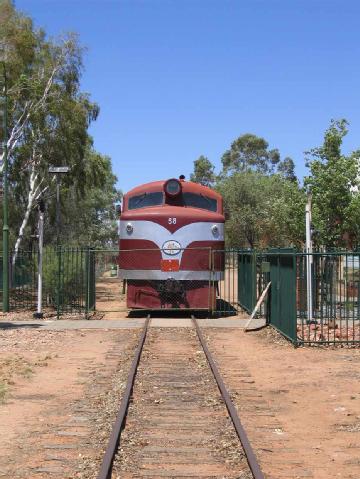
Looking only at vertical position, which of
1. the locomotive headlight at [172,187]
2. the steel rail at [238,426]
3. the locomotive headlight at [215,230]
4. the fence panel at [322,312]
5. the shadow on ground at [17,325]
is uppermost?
the locomotive headlight at [172,187]

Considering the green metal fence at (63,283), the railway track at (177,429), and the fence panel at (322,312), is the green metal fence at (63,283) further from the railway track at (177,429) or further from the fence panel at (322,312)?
the railway track at (177,429)

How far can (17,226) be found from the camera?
3772cm

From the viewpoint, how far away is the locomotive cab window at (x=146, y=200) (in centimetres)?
1836

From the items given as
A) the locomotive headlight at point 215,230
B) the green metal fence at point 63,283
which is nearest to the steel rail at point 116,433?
the locomotive headlight at point 215,230

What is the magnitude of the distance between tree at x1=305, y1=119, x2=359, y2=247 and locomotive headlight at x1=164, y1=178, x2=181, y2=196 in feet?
26.0

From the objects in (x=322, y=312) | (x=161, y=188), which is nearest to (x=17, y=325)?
(x=161, y=188)

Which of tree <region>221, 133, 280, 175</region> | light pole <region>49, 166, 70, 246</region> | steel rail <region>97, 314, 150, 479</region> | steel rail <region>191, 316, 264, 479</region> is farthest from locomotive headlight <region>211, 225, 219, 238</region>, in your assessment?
tree <region>221, 133, 280, 175</region>

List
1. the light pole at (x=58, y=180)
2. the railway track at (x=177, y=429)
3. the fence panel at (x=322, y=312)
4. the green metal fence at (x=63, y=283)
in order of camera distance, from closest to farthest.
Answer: the railway track at (x=177, y=429)
the fence panel at (x=322, y=312)
the light pole at (x=58, y=180)
the green metal fence at (x=63, y=283)

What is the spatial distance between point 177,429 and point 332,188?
19319 millimetres

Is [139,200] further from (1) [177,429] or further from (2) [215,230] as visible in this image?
(1) [177,429]

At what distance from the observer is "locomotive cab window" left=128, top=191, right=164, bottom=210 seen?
18.4 m

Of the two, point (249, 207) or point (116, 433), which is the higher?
point (249, 207)

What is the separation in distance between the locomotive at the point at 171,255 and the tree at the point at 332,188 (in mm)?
7695

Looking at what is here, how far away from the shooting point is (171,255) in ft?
57.0
